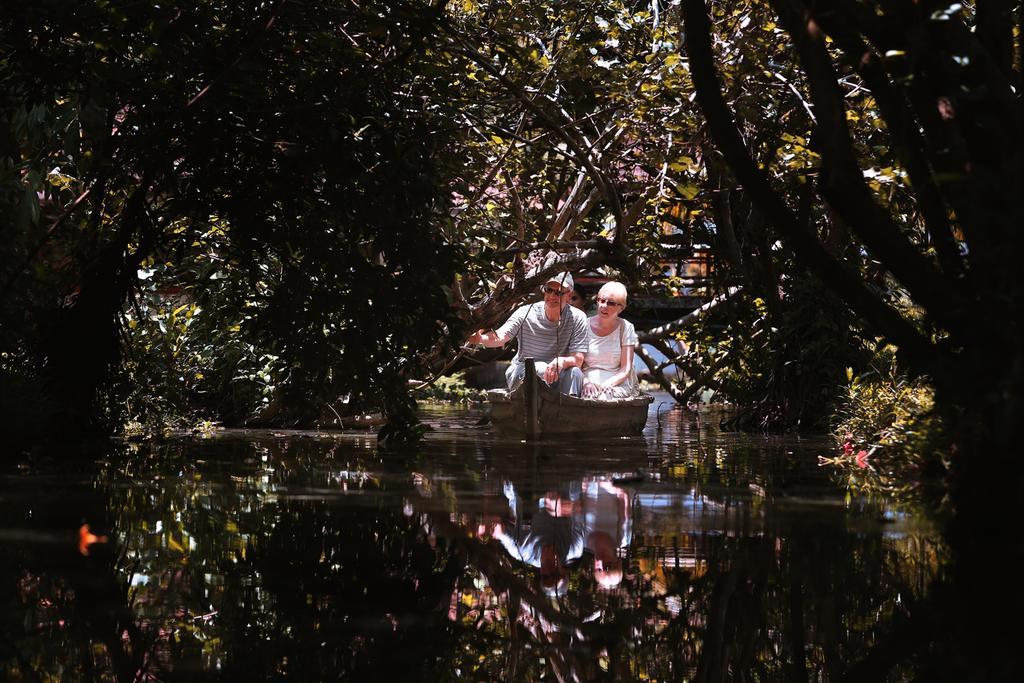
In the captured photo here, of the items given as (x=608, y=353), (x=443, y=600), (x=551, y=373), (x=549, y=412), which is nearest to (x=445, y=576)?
(x=443, y=600)

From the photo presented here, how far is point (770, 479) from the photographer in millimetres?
9789

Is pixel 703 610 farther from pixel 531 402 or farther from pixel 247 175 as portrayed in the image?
pixel 531 402

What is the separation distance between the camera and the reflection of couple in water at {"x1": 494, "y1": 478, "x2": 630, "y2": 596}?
5.58 meters

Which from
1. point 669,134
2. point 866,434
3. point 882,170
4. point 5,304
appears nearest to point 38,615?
point 5,304

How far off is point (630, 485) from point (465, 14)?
28.6ft

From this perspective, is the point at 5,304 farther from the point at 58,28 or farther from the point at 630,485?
the point at 630,485

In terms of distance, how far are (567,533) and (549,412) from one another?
8.66m

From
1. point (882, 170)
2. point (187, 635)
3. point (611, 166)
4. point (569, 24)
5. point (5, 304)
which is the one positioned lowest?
point (187, 635)

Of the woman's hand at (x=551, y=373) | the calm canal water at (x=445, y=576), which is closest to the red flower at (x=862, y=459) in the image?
the calm canal water at (x=445, y=576)

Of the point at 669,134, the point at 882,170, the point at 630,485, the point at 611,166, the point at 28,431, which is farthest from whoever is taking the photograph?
the point at 611,166

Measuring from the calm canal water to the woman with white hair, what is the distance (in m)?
6.66

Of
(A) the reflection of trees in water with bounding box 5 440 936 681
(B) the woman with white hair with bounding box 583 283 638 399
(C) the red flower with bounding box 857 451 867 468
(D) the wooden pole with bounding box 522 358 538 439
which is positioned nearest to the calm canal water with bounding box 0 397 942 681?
(A) the reflection of trees in water with bounding box 5 440 936 681

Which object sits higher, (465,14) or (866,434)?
(465,14)

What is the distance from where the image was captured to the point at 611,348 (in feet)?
54.9
